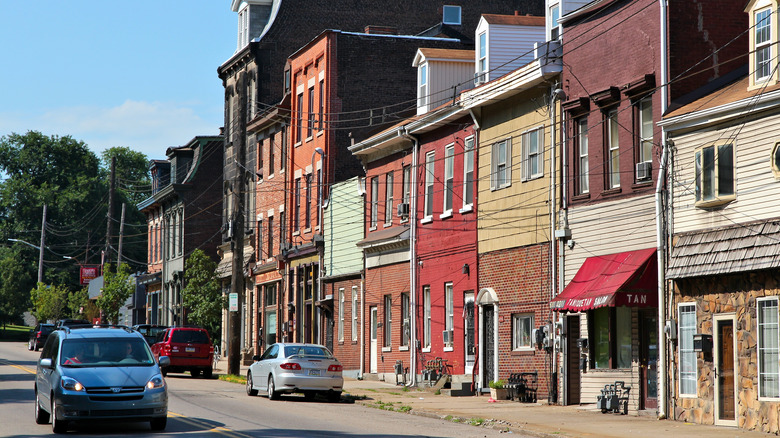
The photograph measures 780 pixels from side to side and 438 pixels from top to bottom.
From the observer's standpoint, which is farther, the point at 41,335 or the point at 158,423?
the point at 41,335

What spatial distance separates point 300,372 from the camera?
1040 inches

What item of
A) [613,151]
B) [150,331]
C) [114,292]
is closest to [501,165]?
[613,151]

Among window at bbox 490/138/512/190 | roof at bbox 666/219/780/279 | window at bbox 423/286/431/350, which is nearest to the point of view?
roof at bbox 666/219/780/279

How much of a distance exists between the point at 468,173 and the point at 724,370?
11.9 meters

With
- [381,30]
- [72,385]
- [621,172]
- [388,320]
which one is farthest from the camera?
[381,30]

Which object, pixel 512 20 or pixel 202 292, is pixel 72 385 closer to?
pixel 512 20

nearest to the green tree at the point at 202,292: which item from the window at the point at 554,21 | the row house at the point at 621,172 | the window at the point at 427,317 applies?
the window at the point at 427,317

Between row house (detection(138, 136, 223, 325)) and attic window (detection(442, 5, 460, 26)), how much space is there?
18.4 meters

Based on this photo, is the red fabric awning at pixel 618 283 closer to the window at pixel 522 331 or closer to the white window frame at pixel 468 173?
the window at pixel 522 331

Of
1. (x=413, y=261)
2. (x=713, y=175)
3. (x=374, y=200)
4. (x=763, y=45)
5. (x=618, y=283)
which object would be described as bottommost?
(x=618, y=283)

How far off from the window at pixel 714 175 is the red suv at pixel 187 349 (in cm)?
A: 2113

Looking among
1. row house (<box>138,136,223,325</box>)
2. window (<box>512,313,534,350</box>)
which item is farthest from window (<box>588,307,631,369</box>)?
row house (<box>138,136,223,325</box>)

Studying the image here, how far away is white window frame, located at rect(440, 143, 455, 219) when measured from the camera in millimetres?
31534

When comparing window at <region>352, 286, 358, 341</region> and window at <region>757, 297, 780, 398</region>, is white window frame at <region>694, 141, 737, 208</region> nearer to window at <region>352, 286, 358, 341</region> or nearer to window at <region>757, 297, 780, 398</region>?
window at <region>757, 297, 780, 398</region>
